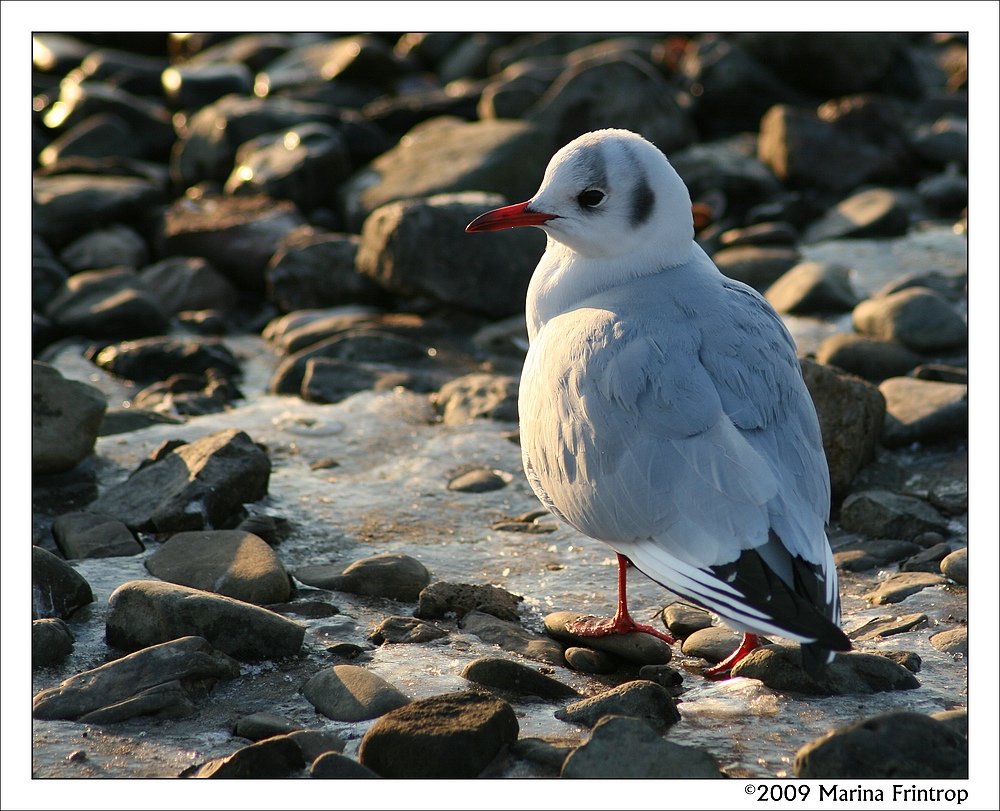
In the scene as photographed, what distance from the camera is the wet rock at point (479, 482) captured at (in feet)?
19.3

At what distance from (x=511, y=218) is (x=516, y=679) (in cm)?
190

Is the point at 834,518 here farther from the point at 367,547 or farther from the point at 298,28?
the point at 298,28

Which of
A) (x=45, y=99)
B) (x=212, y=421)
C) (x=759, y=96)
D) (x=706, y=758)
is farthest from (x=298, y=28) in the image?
(x=45, y=99)

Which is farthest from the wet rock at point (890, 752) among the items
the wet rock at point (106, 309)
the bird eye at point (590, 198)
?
the wet rock at point (106, 309)

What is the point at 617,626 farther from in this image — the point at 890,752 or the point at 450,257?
the point at 450,257

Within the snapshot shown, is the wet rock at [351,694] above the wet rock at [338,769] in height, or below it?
above

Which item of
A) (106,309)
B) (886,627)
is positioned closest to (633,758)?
(886,627)

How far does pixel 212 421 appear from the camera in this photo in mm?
6602

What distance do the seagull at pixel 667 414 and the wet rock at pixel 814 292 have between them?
9.38 ft

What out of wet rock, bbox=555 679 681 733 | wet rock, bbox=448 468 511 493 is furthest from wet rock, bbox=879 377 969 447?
wet rock, bbox=555 679 681 733

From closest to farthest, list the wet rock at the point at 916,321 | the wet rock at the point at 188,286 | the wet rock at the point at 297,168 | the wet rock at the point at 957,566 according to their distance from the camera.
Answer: the wet rock at the point at 957,566, the wet rock at the point at 916,321, the wet rock at the point at 188,286, the wet rock at the point at 297,168

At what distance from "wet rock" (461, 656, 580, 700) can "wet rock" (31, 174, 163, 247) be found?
6.21 m

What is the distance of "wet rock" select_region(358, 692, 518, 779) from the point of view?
3541 mm

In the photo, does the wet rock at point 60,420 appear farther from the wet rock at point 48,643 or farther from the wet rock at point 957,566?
the wet rock at point 957,566
